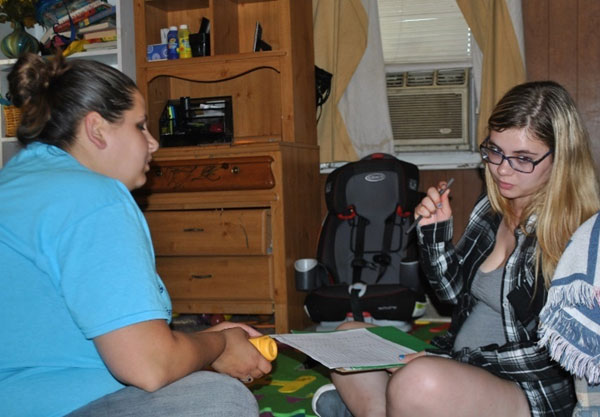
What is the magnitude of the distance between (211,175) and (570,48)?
194 centimetres

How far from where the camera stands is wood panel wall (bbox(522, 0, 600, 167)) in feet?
11.3

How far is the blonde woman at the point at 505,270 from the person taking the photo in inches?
53.3

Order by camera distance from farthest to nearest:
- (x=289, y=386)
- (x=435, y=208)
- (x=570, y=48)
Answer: (x=570, y=48)
(x=289, y=386)
(x=435, y=208)

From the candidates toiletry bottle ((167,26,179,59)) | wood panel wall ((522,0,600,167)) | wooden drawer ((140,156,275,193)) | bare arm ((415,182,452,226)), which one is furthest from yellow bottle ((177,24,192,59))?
bare arm ((415,182,452,226))

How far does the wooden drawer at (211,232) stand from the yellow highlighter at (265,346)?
175 cm

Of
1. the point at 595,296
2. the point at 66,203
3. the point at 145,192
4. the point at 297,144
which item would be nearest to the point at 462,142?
the point at 297,144

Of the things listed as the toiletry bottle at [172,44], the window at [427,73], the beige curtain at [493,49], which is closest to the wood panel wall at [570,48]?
the beige curtain at [493,49]

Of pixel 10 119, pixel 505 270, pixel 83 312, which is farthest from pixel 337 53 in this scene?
pixel 83 312

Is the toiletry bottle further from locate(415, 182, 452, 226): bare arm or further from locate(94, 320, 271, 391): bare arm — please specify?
locate(94, 320, 271, 391): bare arm

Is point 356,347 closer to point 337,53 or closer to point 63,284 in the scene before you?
point 63,284

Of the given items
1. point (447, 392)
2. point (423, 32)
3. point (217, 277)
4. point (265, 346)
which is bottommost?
point (217, 277)

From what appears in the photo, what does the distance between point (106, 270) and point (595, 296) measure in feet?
2.29

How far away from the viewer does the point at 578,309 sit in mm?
1015

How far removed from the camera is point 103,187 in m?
0.99
